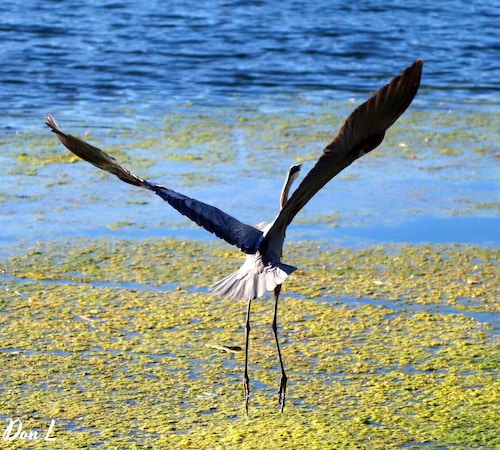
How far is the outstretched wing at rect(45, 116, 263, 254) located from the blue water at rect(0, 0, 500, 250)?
2.30m

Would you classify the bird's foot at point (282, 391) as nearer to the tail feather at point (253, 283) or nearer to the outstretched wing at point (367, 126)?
the tail feather at point (253, 283)

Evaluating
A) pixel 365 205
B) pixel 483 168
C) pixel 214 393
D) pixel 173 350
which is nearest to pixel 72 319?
pixel 173 350

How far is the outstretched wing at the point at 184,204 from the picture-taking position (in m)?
3.84

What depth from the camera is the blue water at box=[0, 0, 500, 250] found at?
7.15 metres

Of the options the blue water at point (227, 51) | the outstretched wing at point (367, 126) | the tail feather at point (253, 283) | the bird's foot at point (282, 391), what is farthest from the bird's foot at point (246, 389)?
the blue water at point (227, 51)

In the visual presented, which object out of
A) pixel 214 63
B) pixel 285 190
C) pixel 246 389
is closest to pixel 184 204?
pixel 285 190

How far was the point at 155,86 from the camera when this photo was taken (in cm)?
1122

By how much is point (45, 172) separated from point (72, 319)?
106 inches

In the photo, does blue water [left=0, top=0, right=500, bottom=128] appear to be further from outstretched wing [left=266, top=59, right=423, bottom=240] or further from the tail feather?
outstretched wing [left=266, top=59, right=423, bottom=240]

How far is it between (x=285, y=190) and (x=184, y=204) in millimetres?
664

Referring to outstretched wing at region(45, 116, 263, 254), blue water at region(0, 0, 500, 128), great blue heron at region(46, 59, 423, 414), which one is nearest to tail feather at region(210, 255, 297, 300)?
great blue heron at region(46, 59, 423, 414)

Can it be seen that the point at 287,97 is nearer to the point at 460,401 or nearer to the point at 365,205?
the point at 365,205

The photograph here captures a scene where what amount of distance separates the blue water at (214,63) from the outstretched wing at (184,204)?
2299 mm

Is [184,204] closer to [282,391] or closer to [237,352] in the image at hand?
[282,391]
